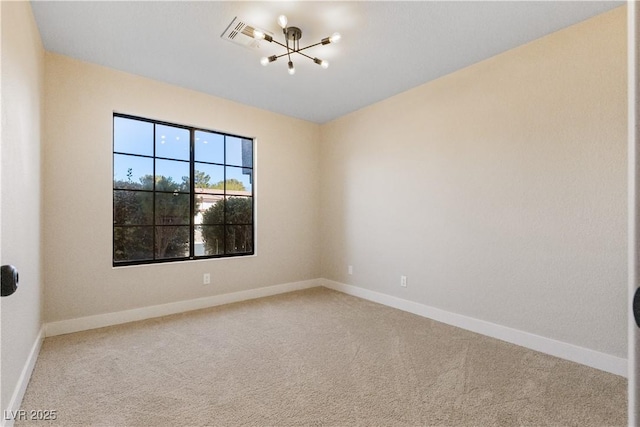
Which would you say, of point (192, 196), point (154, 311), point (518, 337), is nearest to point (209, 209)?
point (192, 196)

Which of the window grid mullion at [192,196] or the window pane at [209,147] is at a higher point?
the window pane at [209,147]

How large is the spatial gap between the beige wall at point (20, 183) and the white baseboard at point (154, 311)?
0.32 m

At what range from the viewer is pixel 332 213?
15.7 feet

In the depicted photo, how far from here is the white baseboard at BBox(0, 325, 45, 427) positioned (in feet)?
5.31

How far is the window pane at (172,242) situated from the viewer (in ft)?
11.8

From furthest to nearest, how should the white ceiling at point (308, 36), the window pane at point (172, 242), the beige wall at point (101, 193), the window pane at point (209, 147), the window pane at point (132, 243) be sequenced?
the window pane at point (209, 147)
the window pane at point (172, 242)
the window pane at point (132, 243)
the beige wall at point (101, 193)
the white ceiling at point (308, 36)

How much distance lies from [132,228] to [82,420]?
6.83ft

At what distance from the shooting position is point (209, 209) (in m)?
3.99

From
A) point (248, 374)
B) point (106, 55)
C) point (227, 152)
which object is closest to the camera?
point (248, 374)

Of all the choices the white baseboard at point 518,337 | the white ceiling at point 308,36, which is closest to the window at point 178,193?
the white ceiling at point 308,36

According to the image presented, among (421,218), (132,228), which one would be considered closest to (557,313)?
(421,218)

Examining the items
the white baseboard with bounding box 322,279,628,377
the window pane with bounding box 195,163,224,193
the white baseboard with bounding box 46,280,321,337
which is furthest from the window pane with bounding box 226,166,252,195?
the white baseboard with bounding box 322,279,628,377

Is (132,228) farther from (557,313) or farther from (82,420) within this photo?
(557,313)

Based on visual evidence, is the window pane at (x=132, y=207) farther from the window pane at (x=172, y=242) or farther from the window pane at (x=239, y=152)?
the window pane at (x=239, y=152)
